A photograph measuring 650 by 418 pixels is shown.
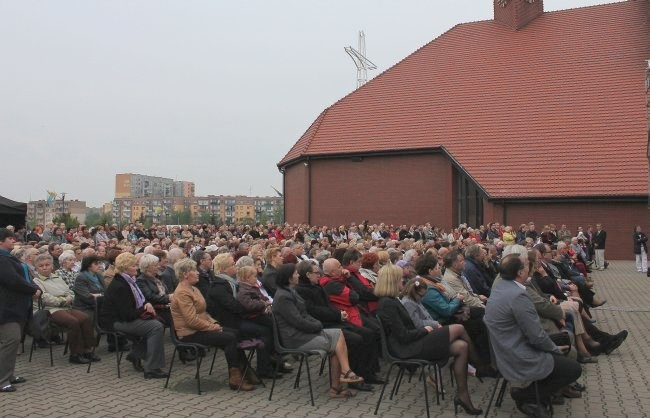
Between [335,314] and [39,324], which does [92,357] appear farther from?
[335,314]

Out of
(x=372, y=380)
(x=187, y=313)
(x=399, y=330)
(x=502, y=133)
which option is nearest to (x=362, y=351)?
(x=372, y=380)

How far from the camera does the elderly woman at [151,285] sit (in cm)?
804

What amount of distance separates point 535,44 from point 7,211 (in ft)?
77.2

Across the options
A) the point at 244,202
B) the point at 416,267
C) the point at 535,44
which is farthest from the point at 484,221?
the point at 244,202

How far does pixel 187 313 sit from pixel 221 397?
978 mm

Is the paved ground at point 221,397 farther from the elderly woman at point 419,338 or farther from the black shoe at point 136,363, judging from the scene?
the elderly woman at point 419,338

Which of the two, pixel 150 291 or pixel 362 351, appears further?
pixel 150 291

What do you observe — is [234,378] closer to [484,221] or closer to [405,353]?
[405,353]

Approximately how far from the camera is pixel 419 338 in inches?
247

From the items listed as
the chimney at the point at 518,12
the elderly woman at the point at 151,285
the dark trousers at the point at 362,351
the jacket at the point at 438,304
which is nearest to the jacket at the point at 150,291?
the elderly woman at the point at 151,285

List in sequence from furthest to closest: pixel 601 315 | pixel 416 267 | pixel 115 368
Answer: pixel 601 315, pixel 115 368, pixel 416 267

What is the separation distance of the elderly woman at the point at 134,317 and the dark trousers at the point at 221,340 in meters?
0.68

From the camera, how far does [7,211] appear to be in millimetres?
17234

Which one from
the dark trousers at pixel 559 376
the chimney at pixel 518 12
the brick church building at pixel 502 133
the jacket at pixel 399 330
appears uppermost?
the chimney at pixel 518 12
